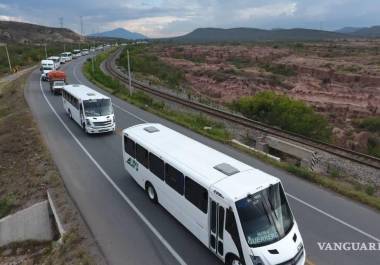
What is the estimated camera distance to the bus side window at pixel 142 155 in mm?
13885

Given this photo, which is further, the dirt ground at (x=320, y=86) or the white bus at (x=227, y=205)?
the dirt ground at (x=320, y=86)

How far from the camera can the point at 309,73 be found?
80.0 m

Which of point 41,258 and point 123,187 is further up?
point 123,187

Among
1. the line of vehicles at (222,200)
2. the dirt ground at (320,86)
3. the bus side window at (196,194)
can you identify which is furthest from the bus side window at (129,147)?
the dirt ground at (320,86)

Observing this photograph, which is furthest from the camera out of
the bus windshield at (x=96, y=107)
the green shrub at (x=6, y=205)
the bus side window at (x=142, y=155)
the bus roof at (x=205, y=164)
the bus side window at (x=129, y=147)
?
the bus windshield at (x=96, y=107)

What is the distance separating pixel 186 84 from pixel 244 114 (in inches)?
1284

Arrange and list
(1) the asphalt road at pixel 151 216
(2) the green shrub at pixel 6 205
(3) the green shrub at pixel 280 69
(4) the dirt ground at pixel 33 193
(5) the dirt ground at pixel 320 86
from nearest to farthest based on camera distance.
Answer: (1) the asphalt road at pixel 151 216, (4) the dirt ground at pixel 33 193, (2) the green shrub at pixel 6 205, (5) the dirt ground at pixel 320 86, (3) the green shrub at pixel 280 69

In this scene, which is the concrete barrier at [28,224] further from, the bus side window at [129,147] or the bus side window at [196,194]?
the bus side window at [196,194]

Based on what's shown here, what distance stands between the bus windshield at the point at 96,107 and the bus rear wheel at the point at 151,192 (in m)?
9.89

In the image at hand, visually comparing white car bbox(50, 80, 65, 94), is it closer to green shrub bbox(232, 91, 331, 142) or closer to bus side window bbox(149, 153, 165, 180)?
green shrub bbox(232, 91, 331, 142)

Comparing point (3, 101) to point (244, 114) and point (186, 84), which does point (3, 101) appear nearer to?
point (244, 114)

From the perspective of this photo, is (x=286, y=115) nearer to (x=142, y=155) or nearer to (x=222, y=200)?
(x=142, y=155)

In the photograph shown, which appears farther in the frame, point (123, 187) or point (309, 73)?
point (309, 73)

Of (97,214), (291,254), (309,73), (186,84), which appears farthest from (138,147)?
(309,73)
